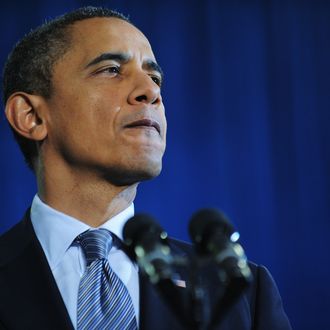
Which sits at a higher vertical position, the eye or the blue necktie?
the eye

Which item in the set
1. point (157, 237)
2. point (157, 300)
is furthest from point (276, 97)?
point (157, 237)

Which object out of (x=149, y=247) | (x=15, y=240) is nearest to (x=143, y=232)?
(x=149, y=247)

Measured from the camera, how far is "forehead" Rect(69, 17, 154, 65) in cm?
149

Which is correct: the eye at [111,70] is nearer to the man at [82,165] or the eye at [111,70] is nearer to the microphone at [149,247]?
the man at [82,165]

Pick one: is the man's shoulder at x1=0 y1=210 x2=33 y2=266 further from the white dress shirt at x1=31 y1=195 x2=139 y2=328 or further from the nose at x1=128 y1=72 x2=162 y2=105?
the nose at x1=128 y1=72 x2=162 y2=105

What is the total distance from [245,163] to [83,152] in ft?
3.84

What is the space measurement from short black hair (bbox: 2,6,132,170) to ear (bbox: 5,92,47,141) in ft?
0.08

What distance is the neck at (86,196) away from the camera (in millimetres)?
1439

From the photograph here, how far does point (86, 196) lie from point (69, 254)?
0.59ft

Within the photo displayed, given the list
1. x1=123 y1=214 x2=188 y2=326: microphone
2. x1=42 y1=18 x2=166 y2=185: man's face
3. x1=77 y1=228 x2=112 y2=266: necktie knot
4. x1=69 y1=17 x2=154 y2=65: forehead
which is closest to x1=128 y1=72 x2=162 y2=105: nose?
x1=42 y1=18 x2=166 y2=185: man's face

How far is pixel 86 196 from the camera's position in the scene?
1450 millimetres

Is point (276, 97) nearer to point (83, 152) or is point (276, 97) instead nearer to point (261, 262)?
point (261, 262)

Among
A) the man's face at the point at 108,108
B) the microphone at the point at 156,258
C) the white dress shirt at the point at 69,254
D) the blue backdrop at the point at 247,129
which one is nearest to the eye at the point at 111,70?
the man's face at the point at 108,108

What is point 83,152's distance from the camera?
4.58 ft
